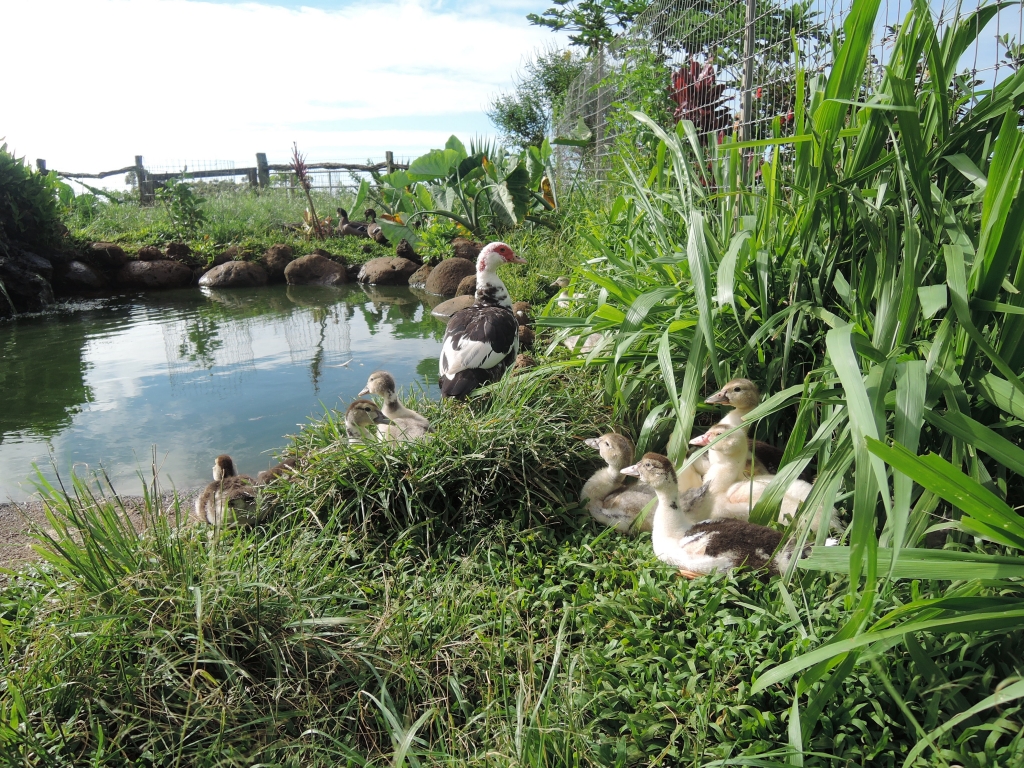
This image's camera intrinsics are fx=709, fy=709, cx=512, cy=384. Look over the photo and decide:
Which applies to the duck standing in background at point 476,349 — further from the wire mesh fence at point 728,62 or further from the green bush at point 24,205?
the green bush at point 24,205

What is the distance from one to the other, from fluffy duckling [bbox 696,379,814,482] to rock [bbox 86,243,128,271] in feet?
45.8

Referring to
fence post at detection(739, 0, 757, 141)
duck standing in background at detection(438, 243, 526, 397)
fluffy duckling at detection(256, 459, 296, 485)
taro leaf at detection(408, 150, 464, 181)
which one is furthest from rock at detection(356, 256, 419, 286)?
fluffy duckling at detection(256, 459, 296, 485)

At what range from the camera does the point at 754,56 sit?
4805 millimetres

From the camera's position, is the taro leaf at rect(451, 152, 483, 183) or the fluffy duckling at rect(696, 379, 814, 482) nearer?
the fluffy duckling at rect(696, 379, 814, 482)

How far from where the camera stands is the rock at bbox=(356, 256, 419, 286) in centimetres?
1367

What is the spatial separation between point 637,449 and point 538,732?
180 cm

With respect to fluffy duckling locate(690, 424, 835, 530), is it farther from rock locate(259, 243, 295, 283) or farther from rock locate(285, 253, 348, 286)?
rock locate(259, 243, 295, 283)

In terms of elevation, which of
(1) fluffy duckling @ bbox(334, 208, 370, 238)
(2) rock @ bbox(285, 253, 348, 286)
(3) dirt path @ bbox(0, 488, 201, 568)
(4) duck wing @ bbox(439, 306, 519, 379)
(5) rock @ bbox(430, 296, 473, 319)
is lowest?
(3) dirt path @ bbox(0, 488, 201, 568)

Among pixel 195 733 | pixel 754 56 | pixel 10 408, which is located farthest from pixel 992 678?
pixel 10 408

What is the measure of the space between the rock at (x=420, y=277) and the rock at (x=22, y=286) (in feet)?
20.0

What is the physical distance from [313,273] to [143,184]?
12.2 meters

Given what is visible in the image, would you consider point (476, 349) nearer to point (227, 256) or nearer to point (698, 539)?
point (698, 539)

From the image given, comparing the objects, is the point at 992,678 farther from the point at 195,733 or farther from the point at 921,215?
the point at 195,733

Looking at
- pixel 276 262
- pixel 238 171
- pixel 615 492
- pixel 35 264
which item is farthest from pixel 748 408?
pixel 238 171
